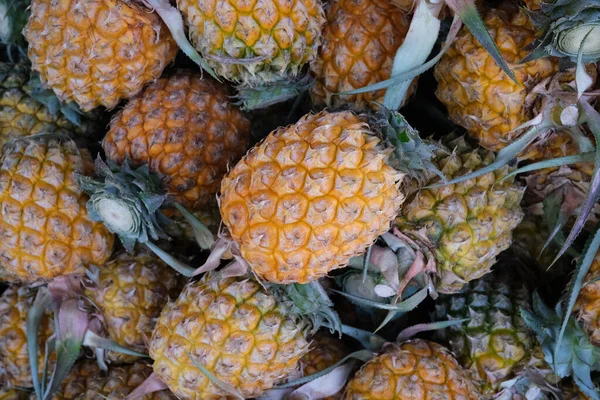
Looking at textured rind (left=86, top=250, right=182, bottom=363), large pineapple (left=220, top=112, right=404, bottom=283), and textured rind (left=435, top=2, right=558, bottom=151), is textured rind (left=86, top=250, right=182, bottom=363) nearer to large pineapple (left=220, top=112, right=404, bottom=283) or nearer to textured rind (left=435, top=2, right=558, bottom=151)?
large pineapple (left=220, top=112, right=404, bottom=283)

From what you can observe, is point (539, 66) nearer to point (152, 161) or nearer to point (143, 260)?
point (152, 161)

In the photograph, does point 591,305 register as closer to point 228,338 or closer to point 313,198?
point 313,198

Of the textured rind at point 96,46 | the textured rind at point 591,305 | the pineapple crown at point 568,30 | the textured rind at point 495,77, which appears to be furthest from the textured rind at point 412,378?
the textured rind at point 96,46

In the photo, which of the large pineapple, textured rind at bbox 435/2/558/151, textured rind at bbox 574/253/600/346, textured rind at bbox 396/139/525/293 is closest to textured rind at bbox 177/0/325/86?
the large pineapple

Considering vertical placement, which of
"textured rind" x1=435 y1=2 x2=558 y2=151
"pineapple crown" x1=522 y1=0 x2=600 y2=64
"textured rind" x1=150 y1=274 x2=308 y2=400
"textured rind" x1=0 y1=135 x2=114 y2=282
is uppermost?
"pineapple crown" x1=522 y1=0 x2=600 y2=64

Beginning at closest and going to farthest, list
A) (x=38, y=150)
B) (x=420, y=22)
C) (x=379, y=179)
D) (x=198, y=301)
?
(x=379, y=179), (x=420, y=22), (x=198, y=301), (x=38, y=150)

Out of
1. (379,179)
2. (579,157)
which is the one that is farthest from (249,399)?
(579,157)
